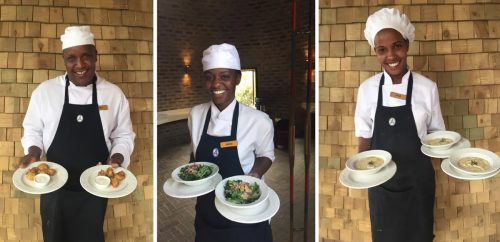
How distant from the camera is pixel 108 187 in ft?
4.78

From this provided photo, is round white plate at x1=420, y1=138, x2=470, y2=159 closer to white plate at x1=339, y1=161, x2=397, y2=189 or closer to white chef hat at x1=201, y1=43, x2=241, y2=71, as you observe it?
white plate at x1=339, y1=161, x2=397, y2=189

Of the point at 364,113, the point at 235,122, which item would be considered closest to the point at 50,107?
the point at 235,122

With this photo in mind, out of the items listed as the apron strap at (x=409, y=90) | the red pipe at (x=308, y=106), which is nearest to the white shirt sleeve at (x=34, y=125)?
the red pipe at (x=308, y=106)

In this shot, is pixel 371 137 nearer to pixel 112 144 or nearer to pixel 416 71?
pixel 416 71

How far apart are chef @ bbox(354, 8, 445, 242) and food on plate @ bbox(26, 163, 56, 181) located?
1293 millimetres

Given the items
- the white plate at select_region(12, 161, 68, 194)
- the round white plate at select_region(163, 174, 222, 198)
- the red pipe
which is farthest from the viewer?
the red pipe

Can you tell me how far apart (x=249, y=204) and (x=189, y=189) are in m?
0.27

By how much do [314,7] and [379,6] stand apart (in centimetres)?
28

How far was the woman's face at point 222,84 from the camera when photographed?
4.97 ft

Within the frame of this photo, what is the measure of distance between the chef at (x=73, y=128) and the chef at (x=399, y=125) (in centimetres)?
109

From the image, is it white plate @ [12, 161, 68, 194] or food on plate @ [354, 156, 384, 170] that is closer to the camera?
white plate @ [12, 161, 68, 194]

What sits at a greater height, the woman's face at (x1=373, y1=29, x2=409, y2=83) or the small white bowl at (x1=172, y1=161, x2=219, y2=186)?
the woman's face at (x1=373, y1=29, x2=409, y2=83)

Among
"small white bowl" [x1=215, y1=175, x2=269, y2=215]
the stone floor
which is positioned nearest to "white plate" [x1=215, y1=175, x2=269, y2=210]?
"small white bowl" [x1=215, y1=175, x2=269, y2=215]

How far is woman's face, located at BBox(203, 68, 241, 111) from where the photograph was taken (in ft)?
4.97
